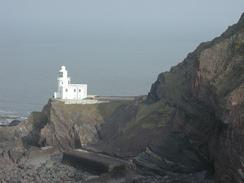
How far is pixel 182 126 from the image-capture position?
3309 centimetres

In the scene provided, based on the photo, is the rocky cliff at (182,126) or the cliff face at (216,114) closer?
the cliff face at (216,114)

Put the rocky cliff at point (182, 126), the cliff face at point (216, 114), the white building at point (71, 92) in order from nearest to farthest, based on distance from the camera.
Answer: the cliff face at point (216, 114) → the rocky cliff at point (182, 126) → the white building at point (71, 92)

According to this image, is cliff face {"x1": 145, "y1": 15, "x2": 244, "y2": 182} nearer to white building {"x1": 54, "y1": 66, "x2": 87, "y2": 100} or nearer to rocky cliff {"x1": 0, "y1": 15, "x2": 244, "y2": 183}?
rocky cliff {"x1": 0, "y1": 15, "x2": 244, "y2": 183}

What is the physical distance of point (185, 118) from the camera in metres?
32.4

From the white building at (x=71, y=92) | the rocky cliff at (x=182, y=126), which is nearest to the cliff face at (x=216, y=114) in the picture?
the rocky cliff at (x=182, y=126)

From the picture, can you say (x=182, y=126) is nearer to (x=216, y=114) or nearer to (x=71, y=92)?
(x=216, y=114)

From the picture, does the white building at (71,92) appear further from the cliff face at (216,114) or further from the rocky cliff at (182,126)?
the cliff face at (216,114)

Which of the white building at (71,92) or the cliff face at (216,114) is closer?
the cliff face at (216,114)

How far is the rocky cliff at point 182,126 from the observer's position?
26969 millimetres

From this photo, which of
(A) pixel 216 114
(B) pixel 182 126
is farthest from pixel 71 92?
(A) pixel 216 114

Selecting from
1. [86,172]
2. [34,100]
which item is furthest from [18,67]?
[86,172]

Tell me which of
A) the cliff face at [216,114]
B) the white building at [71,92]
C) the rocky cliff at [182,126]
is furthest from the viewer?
the white building at [71,92]

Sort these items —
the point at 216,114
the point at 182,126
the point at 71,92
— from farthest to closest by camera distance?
the point at 71,92 < the point at 182,126 < the point at 216,114

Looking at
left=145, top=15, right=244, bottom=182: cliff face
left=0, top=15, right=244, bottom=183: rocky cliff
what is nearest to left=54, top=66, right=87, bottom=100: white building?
left=0, top=15, right=244, bottom=183: rocky cliff
